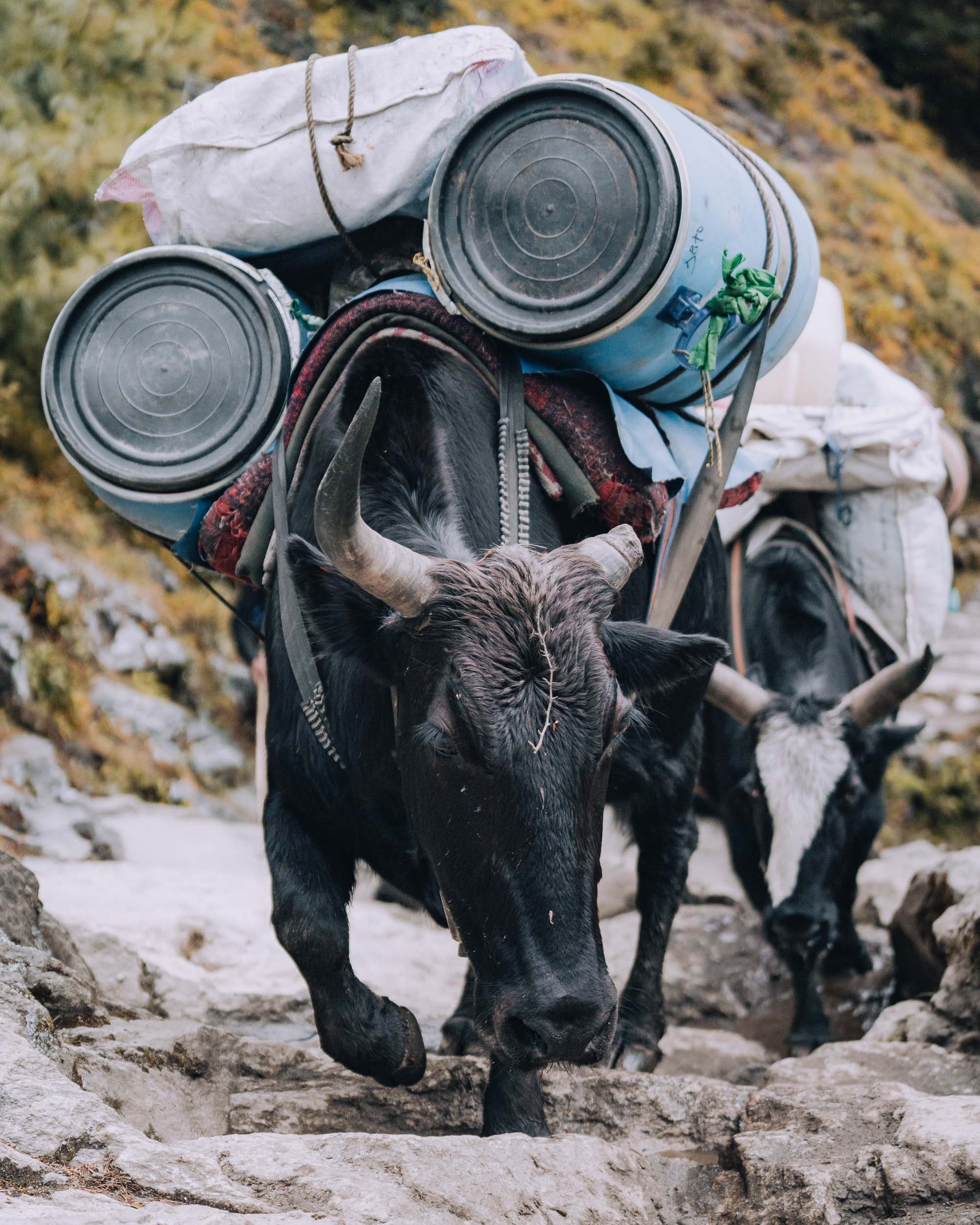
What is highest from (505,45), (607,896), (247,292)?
(505,45)

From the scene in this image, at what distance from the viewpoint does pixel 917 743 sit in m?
10.1

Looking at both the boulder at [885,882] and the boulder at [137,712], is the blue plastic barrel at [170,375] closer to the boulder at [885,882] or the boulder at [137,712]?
the boulder at [137,712]

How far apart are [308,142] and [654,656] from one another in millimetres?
1661

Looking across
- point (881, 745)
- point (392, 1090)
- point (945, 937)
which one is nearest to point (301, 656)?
point (392, 1090)

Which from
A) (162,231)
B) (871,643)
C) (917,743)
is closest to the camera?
(162,231)

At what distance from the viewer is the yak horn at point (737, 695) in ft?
16.6

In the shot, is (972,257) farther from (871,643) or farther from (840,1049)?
(840,1049)

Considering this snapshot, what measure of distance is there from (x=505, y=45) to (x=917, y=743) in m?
7.81

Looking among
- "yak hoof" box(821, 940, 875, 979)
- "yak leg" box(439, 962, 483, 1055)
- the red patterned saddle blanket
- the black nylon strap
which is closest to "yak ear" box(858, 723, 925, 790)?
"yak hoof" box(821, 940, 875, 979)

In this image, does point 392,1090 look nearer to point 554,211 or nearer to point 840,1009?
point 554,211

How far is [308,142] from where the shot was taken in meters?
3.44

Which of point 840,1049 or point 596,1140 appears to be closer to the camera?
point 596,1140

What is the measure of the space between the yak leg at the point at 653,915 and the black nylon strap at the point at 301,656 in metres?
1.23

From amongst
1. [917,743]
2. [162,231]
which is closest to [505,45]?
[162,231]
